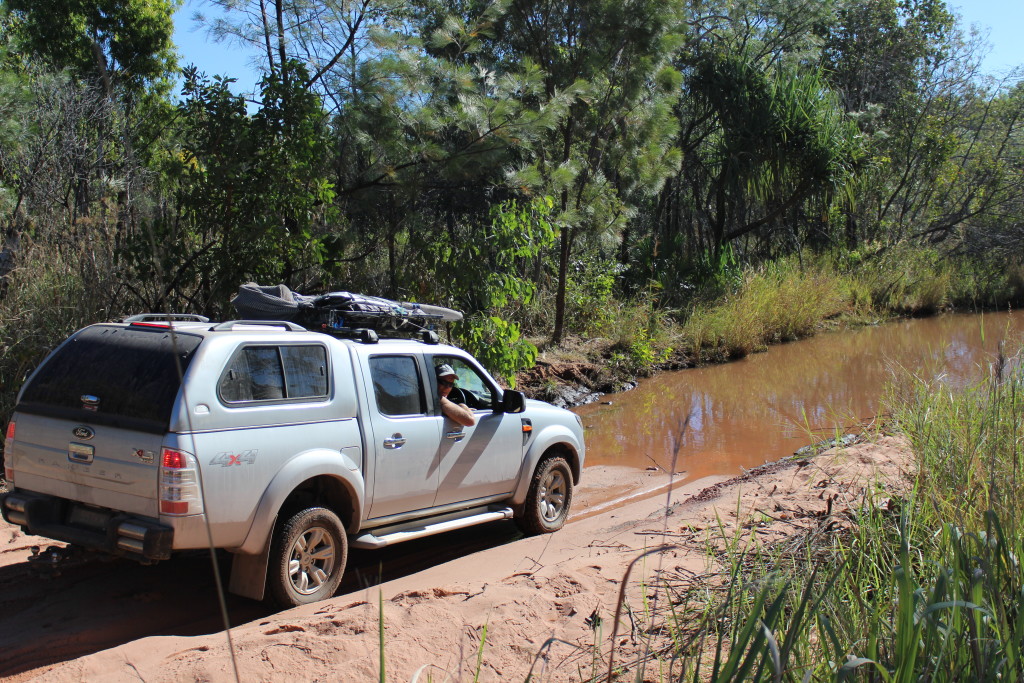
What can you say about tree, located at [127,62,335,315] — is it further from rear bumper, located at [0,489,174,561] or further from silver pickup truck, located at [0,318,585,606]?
rear bumper, located at [0,489,174,561]

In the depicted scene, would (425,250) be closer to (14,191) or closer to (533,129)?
(533,129)

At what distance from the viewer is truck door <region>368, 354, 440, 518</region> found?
20.4ft

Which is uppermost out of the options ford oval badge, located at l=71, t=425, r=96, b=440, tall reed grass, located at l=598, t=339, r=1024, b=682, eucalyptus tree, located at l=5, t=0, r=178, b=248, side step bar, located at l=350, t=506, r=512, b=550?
eucalyptus tree, located at l=5, t=0, r=178, b=248

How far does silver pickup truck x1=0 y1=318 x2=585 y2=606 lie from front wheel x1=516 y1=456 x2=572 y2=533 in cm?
115

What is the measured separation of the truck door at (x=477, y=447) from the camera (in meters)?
6.82

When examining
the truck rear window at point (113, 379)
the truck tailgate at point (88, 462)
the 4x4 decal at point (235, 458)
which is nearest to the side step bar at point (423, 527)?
the 4x4 decal at point (235, 458)

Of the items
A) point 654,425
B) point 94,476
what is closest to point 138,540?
point 94,476

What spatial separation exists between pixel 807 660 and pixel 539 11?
15233 mm

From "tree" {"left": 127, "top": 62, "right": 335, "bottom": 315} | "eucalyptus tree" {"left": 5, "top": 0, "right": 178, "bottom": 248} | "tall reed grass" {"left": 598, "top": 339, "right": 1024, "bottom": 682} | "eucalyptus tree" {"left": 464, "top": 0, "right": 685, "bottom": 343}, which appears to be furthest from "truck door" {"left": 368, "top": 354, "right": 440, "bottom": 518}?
"eucalyptus tree" {"left": 464, "top": 0, "right": 685, "bottom": 343}

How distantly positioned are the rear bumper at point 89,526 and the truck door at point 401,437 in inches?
63.5

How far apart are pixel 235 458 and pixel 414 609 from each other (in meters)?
1.35

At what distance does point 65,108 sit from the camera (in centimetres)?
1138

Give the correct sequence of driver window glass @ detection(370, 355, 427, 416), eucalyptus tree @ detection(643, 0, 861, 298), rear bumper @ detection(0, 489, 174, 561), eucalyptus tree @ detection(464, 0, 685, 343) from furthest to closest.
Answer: eucalyptus tree @ detection(643, 0, 861, 298) → eucalyptus tree @ detection(464, 0, 685, 343) → driver window glass @ detection(370, 355, 427, 416) → rear bumper @ detection(0, 489, 174, 561)

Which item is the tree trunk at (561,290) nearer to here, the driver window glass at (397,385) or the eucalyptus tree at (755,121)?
the eucalyptus tree at (755,121)
